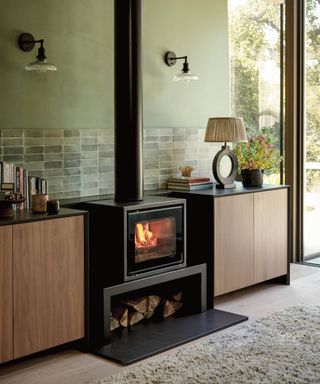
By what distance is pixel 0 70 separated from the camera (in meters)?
4.14

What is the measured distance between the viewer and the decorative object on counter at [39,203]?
381 cm

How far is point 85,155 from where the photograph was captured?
15.4ft

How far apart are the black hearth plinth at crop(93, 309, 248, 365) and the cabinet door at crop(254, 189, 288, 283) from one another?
78 cm

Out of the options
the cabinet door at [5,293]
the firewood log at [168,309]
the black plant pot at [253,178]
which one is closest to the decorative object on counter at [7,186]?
the cabinet door at [5,293]

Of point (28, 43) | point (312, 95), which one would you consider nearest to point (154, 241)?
point (28, 43)

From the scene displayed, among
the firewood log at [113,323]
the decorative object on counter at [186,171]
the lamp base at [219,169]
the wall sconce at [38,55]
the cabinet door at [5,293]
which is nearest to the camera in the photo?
the cabinet door at [5,293]

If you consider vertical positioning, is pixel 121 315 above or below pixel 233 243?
below

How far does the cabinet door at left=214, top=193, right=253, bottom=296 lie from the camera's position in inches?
192

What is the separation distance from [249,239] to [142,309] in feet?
3.79

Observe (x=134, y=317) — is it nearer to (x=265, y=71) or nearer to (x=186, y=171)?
(x=186, y=171)

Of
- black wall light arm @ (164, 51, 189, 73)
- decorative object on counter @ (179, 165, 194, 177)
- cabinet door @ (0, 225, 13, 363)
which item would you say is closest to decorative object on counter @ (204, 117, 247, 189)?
decorative object on counter @ (179, 165, 194, 177)

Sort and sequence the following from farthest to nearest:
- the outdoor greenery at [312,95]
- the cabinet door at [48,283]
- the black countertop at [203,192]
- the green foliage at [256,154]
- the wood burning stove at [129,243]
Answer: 1. the outdoor greenery at [312,95]
2. the green foliage at [256,154]
3. the black countertop at [203,192]
4. the wood burning stove at [129,243]
5. the cabinet door at [48,283]

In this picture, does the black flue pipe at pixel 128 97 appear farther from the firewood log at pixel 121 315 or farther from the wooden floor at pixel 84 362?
the wooden floor at pixel 84 362

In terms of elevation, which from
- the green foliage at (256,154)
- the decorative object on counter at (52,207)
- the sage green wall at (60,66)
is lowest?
the decorative object on counter at (52,207)
